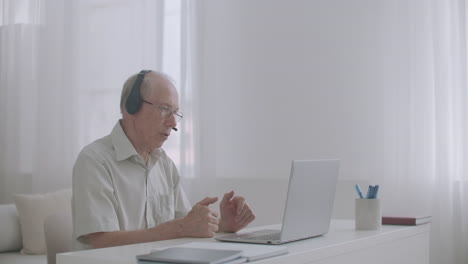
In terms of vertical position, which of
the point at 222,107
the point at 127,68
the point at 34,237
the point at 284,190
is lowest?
the point at 34,237

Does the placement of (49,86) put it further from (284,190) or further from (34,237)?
(284,190)

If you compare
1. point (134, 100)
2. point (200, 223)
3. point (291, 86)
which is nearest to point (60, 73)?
point (291, 86)

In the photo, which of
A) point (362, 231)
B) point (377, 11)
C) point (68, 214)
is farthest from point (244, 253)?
point (377, 11)

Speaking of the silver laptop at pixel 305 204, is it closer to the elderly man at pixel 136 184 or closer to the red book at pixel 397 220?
the elderly man at pixel 136 184

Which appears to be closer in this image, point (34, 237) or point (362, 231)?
point (362, 231)

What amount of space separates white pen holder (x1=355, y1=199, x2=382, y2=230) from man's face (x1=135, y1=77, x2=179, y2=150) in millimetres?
742

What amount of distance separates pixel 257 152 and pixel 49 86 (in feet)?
6.11

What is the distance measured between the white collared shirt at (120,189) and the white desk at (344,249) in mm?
347

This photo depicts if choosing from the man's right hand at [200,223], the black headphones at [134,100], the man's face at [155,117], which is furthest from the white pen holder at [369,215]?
the black headphones at [134,100]

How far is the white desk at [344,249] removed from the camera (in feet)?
4.72

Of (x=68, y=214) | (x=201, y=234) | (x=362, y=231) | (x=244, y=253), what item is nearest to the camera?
(x=244, y=253)

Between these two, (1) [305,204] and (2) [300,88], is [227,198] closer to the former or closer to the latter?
A: (1) [305,204]

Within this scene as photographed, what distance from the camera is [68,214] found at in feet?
7.87

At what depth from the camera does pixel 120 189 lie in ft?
7.28
